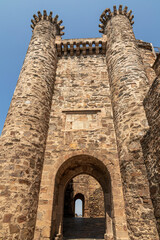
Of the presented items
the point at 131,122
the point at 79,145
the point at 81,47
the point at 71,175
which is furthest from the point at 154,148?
the point at 81,47

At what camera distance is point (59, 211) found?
6023mm

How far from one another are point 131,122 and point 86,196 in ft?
33.7

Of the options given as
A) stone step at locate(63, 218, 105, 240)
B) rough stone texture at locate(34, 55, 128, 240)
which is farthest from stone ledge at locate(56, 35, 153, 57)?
stone step at locate(63, 218, 105, 240)

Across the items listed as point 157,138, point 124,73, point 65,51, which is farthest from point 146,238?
point 65,51

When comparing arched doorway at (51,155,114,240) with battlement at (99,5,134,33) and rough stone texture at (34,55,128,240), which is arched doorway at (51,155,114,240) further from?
battlement at (99,5,134,33)

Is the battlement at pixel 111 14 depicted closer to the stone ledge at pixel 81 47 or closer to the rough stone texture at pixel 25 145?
the stone ledge at pixel 81 47

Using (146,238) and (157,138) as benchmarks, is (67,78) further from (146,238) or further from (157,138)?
(146,238)

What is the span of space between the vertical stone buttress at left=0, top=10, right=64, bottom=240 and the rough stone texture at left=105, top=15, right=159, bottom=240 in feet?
10.1

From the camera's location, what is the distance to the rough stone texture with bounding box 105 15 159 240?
13.9 ft

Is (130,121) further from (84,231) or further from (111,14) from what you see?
(111,14)

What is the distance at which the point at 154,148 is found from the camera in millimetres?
4148

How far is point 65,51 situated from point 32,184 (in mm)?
8036

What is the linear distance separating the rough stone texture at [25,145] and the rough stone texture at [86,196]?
7.91 m

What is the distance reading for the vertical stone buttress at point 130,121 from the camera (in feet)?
13.9
